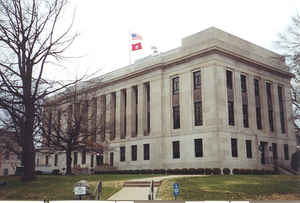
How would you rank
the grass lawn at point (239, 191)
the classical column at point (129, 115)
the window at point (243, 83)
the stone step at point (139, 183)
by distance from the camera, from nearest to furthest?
1. the grass lawn at point (239, 191)
2. the stone step at point (139, 183)
3. the window at point (243, 83)
4. the classical column at point (129, 115)

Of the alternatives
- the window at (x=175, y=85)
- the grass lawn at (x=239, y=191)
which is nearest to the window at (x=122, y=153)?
the window at (x=175, y=85)

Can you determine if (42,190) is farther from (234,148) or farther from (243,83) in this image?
(234,148)

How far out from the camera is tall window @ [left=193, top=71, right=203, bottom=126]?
2778 cm

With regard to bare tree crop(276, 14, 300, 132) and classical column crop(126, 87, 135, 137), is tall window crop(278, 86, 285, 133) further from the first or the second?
classical column crop(126, 87, 135, 137)

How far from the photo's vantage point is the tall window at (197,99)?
27.8 m

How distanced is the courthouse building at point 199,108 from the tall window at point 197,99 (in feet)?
0.29

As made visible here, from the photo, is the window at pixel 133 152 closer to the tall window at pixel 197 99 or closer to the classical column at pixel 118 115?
the classical column at pixel 118 115

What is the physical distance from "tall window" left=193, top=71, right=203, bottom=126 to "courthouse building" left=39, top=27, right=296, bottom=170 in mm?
90

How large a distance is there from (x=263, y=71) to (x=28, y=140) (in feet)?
45.3

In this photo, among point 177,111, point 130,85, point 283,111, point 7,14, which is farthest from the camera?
point 130,85

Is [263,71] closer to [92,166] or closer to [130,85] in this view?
[130,85]

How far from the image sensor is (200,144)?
2738 cm

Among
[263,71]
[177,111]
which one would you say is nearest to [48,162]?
[177,111]

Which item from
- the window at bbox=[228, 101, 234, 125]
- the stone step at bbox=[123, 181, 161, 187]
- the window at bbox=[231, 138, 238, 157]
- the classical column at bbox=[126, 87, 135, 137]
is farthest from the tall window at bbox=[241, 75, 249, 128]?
the classical column at bbox=[126, 87, 135, 137]
